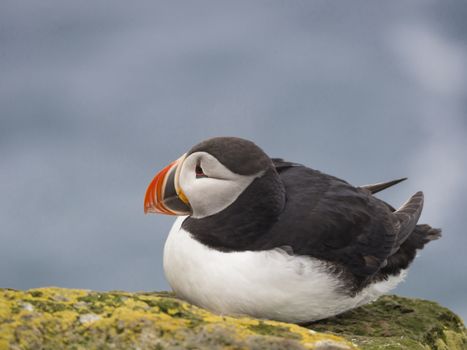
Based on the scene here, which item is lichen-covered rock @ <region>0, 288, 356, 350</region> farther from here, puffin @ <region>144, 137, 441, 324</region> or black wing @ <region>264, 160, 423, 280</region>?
black wing @ <region>264, 160, 423, 280</region>

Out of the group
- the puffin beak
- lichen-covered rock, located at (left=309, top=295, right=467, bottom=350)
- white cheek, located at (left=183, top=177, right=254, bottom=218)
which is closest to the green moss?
lichen-covered rock, located at (left=309, top=295, right=467, bottom=350)

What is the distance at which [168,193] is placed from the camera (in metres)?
6.08

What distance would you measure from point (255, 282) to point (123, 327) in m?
1.83

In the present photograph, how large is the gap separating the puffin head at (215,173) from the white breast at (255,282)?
319 millimetres

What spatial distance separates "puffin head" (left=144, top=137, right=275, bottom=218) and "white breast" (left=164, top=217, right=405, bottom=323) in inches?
12.6

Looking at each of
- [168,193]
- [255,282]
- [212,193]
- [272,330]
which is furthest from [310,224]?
[272,330]

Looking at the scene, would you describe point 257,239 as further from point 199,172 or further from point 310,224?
point 199,172

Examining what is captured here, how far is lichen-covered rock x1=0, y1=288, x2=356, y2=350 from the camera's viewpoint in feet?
12.5

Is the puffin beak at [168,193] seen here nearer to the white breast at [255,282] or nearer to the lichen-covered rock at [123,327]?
the white breast at [255,282]

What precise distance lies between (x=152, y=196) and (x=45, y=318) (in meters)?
2.36

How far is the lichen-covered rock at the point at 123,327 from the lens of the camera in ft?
12.5

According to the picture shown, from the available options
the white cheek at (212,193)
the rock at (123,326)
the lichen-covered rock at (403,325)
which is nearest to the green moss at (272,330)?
the rock at (123,326)

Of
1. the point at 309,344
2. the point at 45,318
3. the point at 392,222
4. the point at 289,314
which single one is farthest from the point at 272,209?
the point at 45,318

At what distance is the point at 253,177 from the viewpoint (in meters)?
5.76
